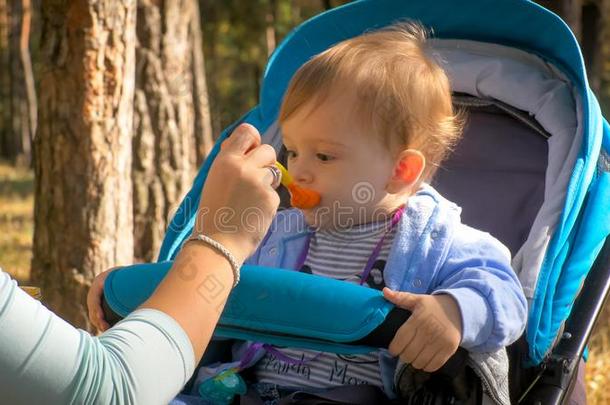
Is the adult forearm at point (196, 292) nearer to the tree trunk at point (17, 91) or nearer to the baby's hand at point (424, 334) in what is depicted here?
the baby's hand at point (424, 334)

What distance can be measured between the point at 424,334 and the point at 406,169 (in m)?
0.60

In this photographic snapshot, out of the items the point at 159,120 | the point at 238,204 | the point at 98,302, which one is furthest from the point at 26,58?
the point at 238,204

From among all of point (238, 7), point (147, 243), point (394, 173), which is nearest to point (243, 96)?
point (238, 7)

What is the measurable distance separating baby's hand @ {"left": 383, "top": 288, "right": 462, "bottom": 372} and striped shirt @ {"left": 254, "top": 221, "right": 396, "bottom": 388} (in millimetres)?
314

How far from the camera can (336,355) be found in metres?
2.26

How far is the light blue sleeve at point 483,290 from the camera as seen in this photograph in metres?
1.99

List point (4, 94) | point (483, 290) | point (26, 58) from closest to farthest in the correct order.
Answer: point (483, 290) < point (26, 58) < point (4, 94)

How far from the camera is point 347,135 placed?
2.32 m

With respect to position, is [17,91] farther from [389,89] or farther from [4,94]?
[389,89]

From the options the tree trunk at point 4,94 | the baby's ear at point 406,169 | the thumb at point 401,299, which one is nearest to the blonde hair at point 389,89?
the baby's ear at point 406,169

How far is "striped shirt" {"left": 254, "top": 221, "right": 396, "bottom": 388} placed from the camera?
224 centimetres

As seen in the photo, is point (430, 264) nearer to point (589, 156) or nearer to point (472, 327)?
point (472, 327)

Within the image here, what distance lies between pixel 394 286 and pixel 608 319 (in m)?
3.37

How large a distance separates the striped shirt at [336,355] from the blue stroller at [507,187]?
25cm
